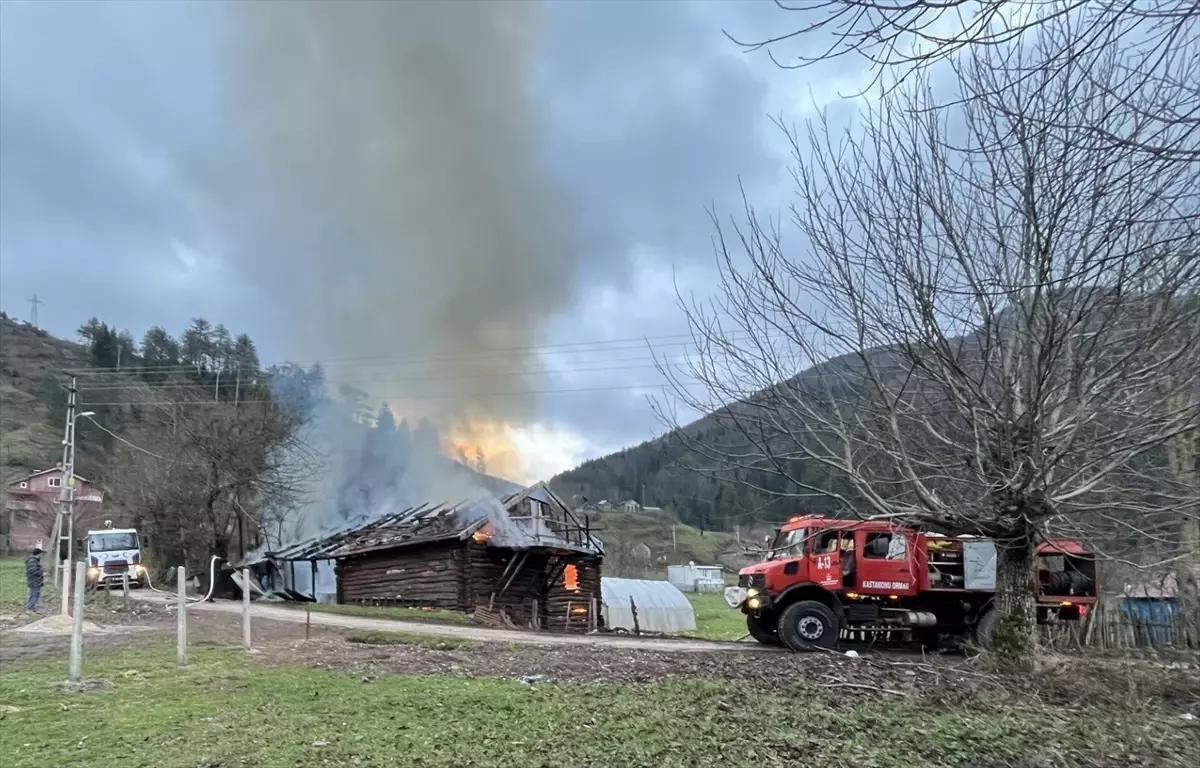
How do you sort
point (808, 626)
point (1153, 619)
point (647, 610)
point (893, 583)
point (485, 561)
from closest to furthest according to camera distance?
1. point (808, 626)
2. point (893, 583)
3. point (1153, 619)
4. point (485, 561)
5. point (647, 610)

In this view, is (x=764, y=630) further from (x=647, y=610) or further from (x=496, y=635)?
(x=647, y=610)

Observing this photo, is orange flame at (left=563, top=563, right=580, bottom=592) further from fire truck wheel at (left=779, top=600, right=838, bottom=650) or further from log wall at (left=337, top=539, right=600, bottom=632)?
fire truck wheel at (left=779, top=600, right=838, bottom=650)

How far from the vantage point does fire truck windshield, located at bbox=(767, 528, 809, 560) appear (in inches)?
600

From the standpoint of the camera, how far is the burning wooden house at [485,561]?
25531mm

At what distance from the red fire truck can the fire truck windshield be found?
0.02m

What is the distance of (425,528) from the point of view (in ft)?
90.3

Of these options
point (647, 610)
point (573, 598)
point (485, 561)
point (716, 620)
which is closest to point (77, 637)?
point (485, 561)

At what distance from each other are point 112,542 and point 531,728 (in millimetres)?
30032

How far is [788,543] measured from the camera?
51.4 ft

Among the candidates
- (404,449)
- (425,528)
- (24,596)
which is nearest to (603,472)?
(404,449)

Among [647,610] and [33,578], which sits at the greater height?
[33,578]

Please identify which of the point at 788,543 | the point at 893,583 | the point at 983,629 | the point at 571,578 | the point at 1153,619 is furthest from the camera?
the point at 571,578

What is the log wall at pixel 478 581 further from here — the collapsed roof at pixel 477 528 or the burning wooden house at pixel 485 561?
the collapsed roof at pixel 477 528

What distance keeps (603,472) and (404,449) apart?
47.1m
